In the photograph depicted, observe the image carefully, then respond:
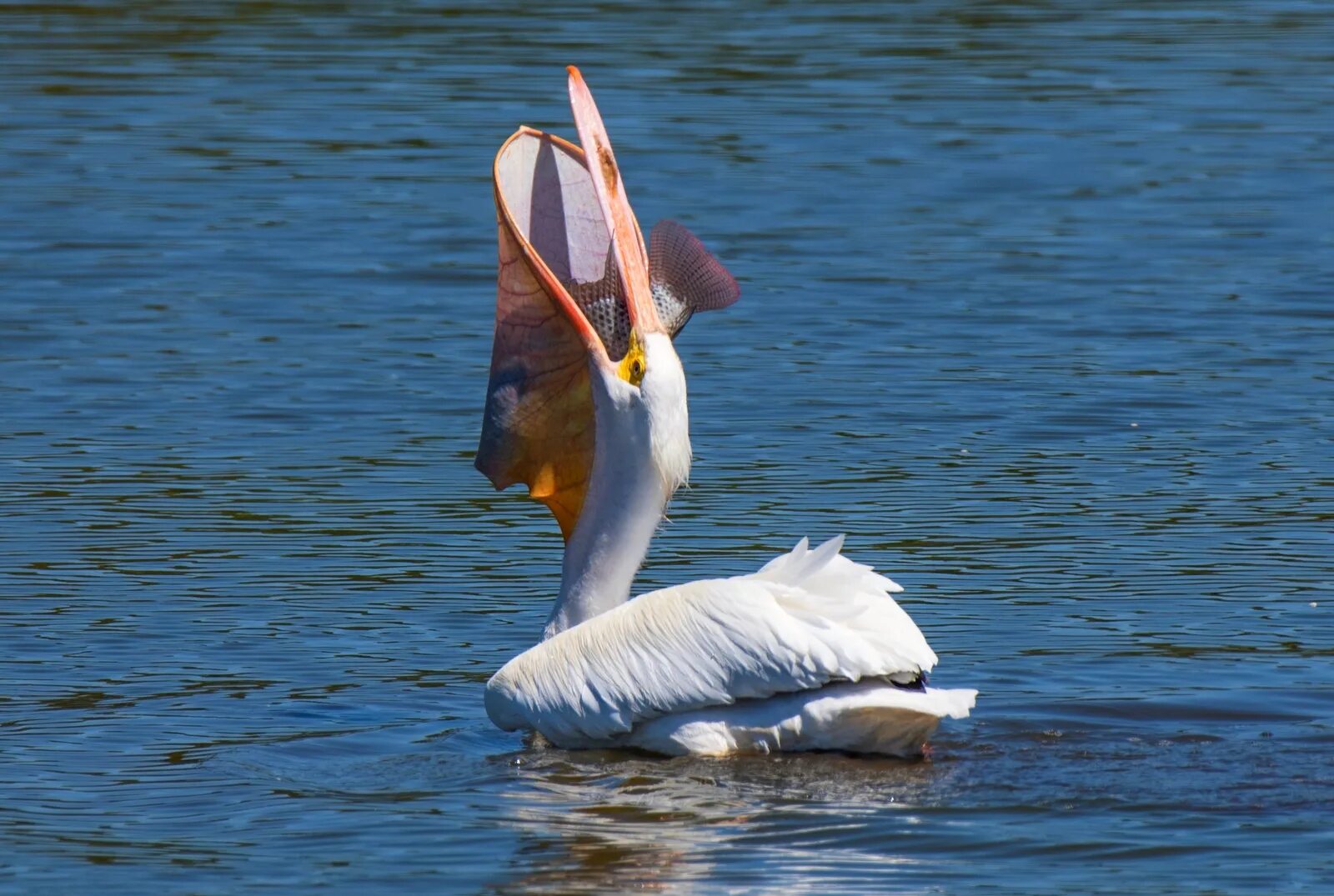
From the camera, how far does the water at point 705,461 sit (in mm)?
5434

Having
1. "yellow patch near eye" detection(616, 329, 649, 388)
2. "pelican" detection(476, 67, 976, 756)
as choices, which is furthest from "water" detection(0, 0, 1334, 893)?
"yellow patch near eye" detection(616, 329, 649, 388)

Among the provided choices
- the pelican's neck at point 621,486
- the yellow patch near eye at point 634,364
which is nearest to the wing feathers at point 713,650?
the pelican's neck at point 621,486

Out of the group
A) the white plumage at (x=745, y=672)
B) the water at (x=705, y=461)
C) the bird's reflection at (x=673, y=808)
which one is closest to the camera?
the bird's reflection at (x=673, y=808)

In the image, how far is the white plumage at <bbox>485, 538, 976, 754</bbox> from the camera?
5.57 m

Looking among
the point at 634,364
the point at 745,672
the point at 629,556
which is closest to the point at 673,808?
the point at 745,672

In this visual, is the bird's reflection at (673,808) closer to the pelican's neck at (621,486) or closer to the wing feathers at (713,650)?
the wing feathers at (713,650)

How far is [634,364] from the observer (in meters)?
6.01

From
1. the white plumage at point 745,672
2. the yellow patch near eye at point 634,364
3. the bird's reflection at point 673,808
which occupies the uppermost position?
the yellow patch near eye at point 634,364

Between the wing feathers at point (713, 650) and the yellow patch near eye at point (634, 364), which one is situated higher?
the yellow patch near eye at point (634, 364)

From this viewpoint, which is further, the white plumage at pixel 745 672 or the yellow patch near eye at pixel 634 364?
the yellow patch near eye at pixel 634 364

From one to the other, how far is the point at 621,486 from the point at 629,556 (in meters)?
0.19

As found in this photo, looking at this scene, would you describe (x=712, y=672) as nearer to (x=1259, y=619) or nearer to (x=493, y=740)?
(x=493, y=740)

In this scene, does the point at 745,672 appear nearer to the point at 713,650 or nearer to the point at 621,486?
the point at 713,650

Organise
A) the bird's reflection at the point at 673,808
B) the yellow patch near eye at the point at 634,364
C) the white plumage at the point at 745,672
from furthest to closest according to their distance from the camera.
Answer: the yellow patch near eye at the point at 634,364 → the white plumage at the point at 745,672 → the bird's reflection at the point at 673,808
